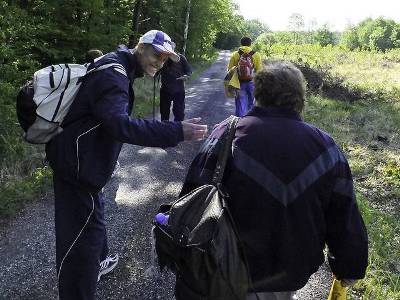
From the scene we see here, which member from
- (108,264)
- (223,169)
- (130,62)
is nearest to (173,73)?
(108,264)

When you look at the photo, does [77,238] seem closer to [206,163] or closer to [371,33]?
[206,163]

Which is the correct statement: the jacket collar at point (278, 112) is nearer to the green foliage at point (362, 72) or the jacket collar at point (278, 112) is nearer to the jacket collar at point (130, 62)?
the jacket collar at point (130, 62)

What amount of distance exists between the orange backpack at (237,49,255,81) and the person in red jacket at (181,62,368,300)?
5.62 metres

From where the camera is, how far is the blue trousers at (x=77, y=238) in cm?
254

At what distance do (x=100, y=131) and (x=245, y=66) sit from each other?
5527mm

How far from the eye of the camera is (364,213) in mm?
5180

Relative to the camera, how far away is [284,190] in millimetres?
1797

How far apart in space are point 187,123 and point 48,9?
10.5 m

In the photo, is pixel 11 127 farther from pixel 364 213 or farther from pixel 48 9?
pixel 48 9

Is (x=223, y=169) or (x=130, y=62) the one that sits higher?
(x=130, y=62)

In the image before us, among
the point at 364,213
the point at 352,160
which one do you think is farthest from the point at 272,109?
the point at 352,160

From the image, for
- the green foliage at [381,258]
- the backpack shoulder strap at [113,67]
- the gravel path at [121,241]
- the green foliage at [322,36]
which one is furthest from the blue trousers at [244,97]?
the green foliage at [322,36]

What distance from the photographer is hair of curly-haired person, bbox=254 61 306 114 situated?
1907 mm

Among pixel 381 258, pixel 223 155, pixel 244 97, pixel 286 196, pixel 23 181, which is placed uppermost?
pixel 223 155
